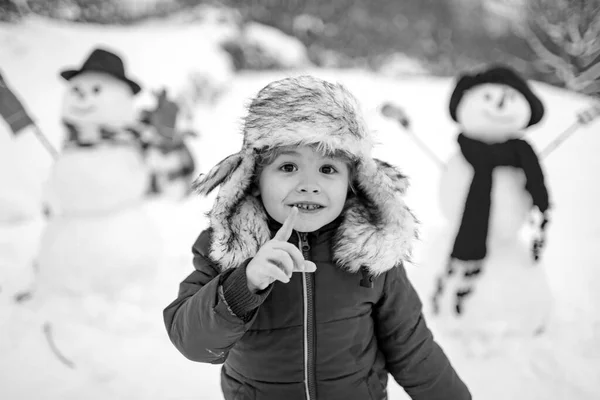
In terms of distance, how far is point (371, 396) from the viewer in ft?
3.05

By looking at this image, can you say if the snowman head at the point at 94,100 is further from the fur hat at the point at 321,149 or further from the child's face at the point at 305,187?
the child's face at the point at 305,187

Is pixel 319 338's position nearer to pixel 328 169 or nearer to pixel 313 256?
pixel 313 256

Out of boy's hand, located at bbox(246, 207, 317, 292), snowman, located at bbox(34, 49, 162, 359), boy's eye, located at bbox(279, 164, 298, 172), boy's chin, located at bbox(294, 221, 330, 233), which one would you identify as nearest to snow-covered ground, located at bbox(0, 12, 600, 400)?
snowman, located at bbox(34, 49, 162, 359)

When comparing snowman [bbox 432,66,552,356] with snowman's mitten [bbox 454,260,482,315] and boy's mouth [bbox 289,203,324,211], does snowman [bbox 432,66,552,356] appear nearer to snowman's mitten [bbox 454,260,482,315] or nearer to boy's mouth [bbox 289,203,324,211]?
snowman's mitten [bbox 454,260,482,315]

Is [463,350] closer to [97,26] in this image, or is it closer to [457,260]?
[457,260]

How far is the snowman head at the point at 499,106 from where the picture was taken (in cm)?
164

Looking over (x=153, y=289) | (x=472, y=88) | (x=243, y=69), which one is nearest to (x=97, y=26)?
(x=243, y=69)

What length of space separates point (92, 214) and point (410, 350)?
1.50m

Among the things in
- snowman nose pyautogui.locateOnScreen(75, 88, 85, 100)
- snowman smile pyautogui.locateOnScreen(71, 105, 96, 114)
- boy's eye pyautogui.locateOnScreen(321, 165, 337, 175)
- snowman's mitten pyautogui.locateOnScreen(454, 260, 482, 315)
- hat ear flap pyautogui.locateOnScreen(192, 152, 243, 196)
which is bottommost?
snowman smile pyautogui.locateOnScreen(71, 105, 96, 114)

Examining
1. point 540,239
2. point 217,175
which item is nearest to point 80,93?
point 217,175

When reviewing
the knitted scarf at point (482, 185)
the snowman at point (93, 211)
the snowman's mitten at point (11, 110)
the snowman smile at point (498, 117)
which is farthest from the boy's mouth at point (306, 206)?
the snowman's mitten at point (11, 110)

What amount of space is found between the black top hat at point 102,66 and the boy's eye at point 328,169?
1.35 m

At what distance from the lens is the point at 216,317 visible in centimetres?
72

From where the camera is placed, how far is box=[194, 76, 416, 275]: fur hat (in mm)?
867
